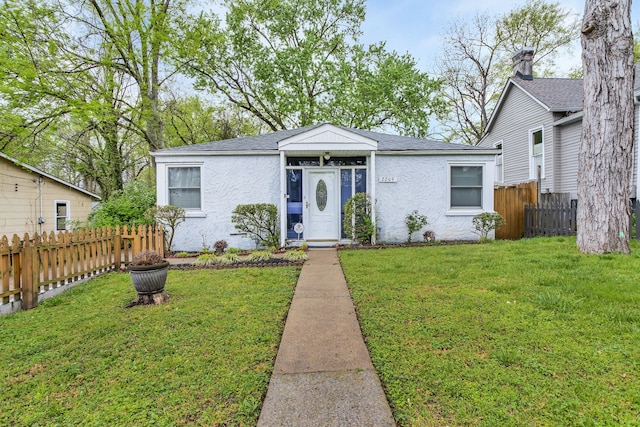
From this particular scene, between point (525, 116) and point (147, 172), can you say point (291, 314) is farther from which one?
point (147, 172)

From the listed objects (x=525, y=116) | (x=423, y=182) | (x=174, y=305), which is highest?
(x=525, y=116)

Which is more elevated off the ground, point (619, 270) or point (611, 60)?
point (611, 60)

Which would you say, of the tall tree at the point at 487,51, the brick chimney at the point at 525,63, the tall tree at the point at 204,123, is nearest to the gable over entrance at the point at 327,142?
the brick chimney at the point at 525,63

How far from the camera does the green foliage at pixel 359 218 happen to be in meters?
8.94

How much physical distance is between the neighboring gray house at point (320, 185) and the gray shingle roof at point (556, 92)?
544 cm

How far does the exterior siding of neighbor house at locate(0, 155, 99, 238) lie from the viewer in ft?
37.6

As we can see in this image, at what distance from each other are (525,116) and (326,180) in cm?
1051

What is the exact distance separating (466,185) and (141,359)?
31.0 ft

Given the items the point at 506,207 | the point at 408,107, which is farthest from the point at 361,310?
the point at 408,107

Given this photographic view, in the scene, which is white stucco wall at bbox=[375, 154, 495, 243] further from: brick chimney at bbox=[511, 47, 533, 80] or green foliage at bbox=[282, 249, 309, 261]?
brick chimney at bbox=[511, 47, 533, 80]

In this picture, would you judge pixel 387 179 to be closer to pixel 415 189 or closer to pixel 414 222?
pixel 415 189

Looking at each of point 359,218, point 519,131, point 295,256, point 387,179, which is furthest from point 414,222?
point 519,131

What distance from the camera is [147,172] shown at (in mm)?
27062

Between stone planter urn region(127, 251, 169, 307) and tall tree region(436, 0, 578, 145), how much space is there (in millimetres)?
22586
